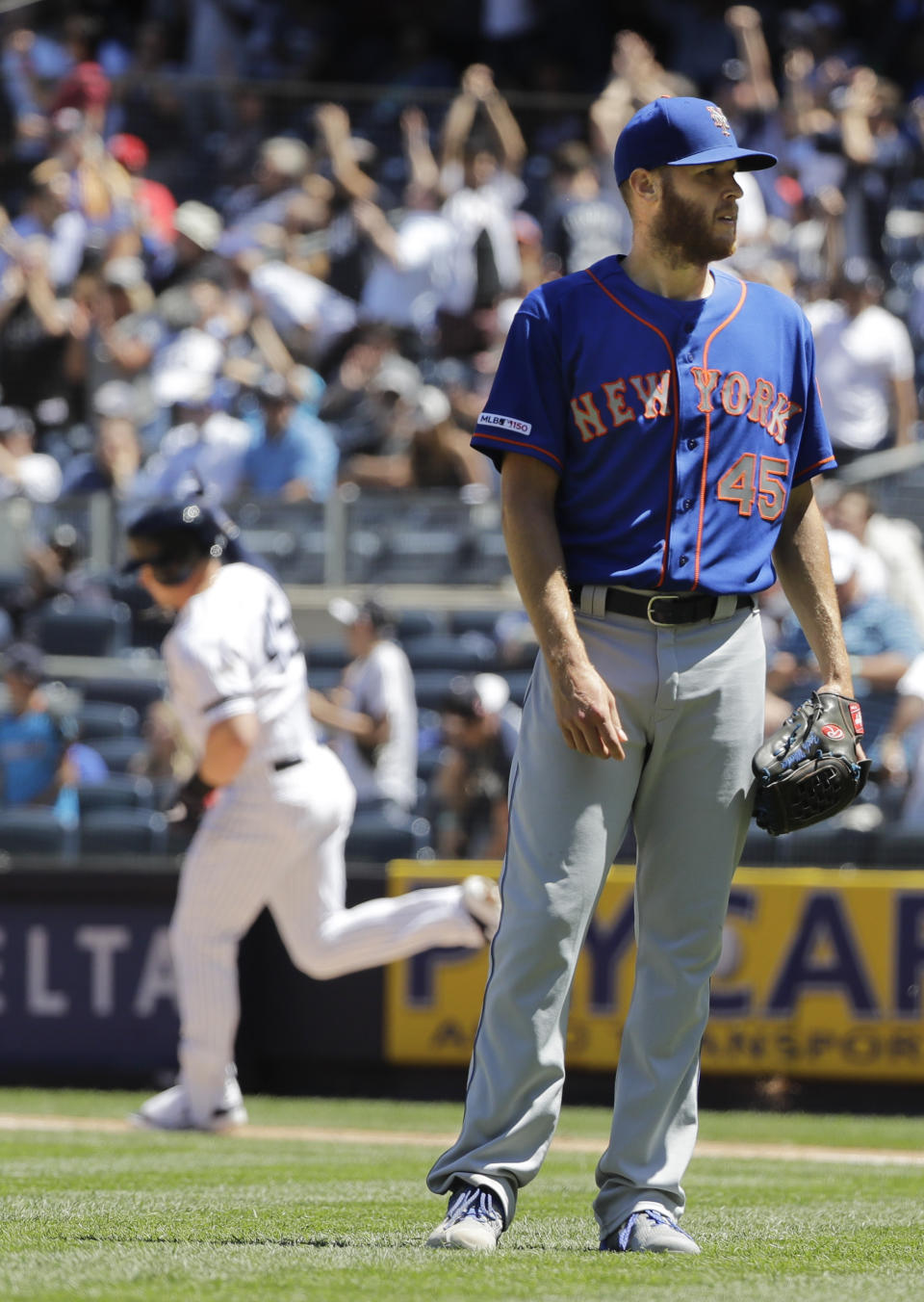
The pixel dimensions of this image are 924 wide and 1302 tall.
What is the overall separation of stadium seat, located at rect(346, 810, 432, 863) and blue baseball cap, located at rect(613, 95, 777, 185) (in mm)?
5454

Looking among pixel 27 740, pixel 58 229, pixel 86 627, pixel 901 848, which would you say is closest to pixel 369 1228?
pixel 901 848

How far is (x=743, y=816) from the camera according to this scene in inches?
142

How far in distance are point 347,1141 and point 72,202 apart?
9132 mm

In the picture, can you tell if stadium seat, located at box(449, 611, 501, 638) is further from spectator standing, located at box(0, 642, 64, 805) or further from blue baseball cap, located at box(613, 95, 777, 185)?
blue baseball cap, located at box(613, 95, 777, 185)

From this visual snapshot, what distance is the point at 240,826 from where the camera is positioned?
→ 6.42 m

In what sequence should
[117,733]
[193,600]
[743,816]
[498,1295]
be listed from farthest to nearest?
[117,733] → [193,600] → [743,816] → [498,1295]

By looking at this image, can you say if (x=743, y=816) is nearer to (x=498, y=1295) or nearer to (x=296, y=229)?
(x=498, y=1295)

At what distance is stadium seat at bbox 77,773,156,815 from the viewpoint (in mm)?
9328

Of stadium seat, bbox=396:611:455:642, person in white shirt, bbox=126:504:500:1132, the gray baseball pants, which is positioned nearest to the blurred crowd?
stadium seat, bbox=396:611:455:642

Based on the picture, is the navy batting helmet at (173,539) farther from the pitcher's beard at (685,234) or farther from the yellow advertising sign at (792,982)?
the pitcher's beard at (685,234)

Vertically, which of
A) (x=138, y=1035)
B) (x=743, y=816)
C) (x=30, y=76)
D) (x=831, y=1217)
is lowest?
(x=138, y=1035)

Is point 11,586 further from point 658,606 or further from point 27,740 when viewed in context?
point 658,606

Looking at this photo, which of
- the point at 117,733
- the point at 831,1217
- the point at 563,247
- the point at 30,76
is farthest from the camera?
the point at 30,76

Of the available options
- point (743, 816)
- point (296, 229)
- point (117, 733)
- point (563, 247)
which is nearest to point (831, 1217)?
point (743, 816)
